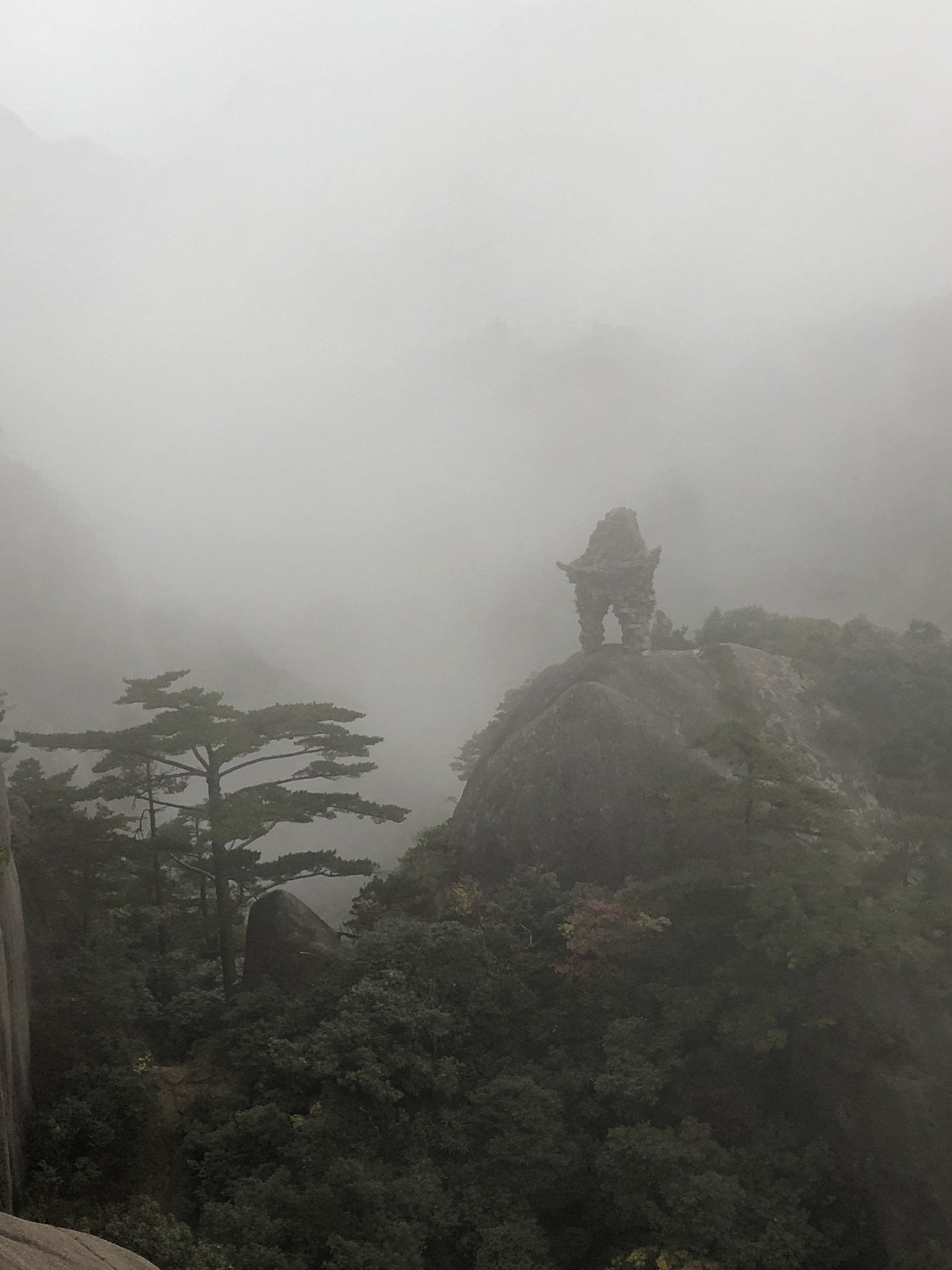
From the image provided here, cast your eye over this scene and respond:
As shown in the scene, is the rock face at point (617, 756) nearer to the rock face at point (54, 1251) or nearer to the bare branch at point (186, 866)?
the bare branch at point (186, 866)

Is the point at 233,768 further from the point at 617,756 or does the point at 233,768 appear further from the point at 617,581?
the point at 617,581

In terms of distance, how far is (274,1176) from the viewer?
43.7ft

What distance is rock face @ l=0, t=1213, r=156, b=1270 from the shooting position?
267 inches

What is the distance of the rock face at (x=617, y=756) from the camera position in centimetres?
2105

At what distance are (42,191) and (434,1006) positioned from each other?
14596cm

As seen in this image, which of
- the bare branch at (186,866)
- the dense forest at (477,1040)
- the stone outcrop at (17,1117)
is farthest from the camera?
the bare branch at (186,866)

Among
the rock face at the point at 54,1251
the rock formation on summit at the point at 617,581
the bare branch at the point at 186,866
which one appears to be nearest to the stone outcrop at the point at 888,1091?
the rock face at the point at 54,1251

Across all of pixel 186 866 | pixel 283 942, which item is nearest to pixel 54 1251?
pixel 283 942

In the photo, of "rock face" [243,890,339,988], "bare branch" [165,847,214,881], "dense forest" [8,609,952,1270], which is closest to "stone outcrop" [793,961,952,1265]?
"dense forest" [8,609,952,1270]

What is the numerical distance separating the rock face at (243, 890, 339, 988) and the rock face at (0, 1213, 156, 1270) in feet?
37.4

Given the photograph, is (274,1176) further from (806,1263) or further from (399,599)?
(399,599)

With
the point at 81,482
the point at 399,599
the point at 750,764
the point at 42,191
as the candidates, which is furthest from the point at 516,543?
the point at 42,191

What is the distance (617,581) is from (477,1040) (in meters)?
13.6

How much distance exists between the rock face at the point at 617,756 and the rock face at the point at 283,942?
4.63m
